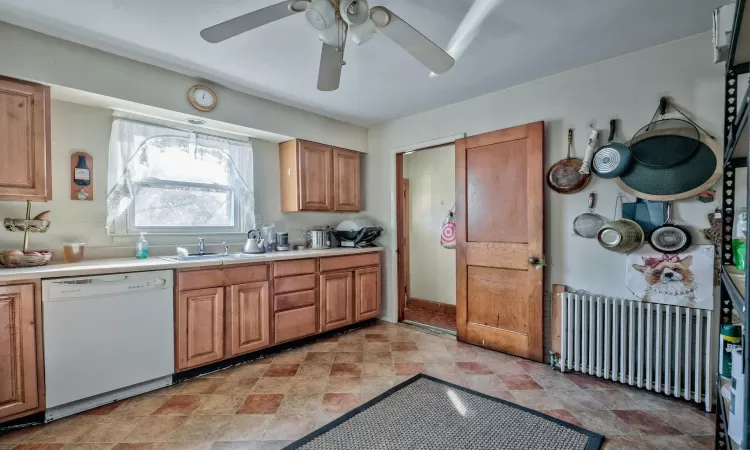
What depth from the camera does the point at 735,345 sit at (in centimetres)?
106

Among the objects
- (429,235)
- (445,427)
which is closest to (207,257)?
(445,427)

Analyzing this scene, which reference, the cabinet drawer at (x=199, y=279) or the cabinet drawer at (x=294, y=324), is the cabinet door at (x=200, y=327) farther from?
the cabinet drawer at (x=294, y=324)

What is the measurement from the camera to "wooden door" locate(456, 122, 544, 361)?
2.67 m

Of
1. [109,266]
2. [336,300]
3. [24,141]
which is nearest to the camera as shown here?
[24,141]

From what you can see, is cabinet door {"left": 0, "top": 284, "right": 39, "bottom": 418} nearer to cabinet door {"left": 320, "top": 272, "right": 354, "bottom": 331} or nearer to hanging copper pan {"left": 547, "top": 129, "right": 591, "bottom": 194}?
cabinet door {"left": 320, "top": 272, "right": 354, "bottom": 331}

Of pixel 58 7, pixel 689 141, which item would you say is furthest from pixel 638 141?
pixel 58 7

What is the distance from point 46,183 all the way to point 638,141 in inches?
156

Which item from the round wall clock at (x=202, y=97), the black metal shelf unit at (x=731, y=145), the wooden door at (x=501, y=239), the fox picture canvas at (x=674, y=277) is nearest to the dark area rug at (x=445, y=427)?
the black metal shelf unit at (x=731, y=145)

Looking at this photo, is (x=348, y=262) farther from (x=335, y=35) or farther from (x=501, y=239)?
(x=335, y=35)

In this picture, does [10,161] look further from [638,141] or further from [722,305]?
[638,141]

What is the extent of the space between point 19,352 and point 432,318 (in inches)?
141

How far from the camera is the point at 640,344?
2.16m

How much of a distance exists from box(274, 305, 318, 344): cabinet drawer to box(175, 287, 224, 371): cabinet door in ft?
1.60

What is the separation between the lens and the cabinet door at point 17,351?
1757 mm
